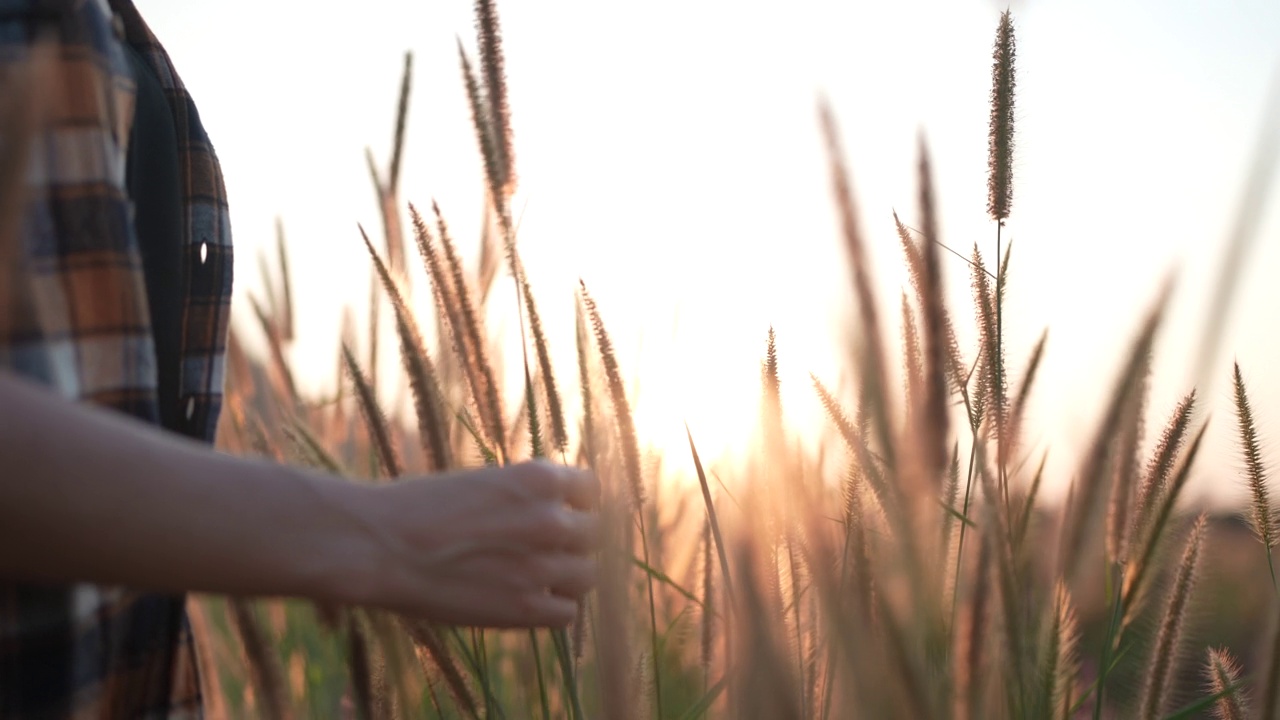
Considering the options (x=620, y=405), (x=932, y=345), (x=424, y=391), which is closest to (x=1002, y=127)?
(x=932, y=345)

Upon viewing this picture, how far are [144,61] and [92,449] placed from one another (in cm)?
46

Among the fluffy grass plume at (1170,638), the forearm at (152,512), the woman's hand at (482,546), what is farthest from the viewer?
the fluffy grass plume at (1170,638)

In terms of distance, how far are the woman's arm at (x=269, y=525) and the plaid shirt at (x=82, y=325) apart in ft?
0.42

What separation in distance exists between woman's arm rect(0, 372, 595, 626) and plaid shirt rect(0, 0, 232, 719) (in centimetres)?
13

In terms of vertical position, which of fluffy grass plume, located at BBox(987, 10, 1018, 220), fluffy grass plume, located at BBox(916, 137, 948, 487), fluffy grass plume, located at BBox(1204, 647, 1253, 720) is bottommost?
fluffy grass plume, located at BBox(1204, 647, 1253, 720)

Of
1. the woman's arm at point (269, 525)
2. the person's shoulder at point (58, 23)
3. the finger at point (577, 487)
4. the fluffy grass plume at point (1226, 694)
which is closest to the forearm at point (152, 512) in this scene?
the woman's arm at point (269, 525)

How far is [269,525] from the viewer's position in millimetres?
450

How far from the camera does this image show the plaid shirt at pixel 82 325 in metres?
0.54

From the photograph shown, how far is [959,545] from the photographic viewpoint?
0.89m

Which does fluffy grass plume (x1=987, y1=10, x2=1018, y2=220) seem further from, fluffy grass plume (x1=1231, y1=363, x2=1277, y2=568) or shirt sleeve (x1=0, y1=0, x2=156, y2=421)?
shirt sleeve (x1=0, y1=0, x2=156, y2=421)

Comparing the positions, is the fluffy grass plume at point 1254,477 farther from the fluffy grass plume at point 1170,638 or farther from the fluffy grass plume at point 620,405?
the fluffy grass plume at point 620,405

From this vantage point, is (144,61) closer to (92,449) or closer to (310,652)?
(92,449)

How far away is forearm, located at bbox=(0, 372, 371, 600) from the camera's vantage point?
15.2 inches

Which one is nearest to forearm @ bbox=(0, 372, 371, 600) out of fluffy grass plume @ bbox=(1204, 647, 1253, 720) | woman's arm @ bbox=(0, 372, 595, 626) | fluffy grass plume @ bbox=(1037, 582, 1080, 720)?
woman's arm @ bbox=(0, 372, 595, 626)
